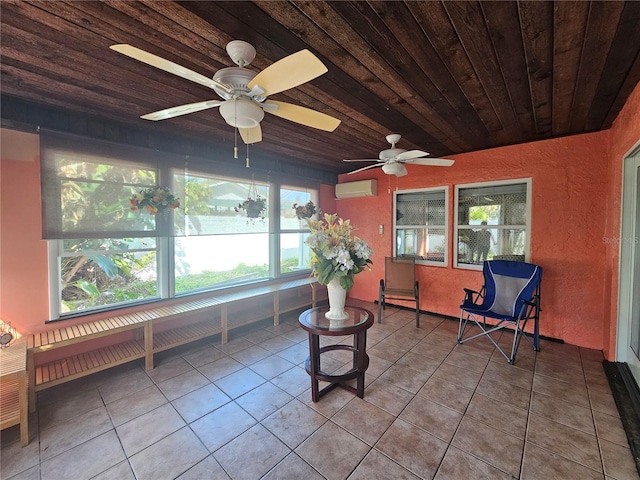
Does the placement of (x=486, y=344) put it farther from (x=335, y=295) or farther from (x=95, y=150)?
(x=95, y=150)

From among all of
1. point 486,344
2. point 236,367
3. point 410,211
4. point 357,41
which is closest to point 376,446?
point 236,367

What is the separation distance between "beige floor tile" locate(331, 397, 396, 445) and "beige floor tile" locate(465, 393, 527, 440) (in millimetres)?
653

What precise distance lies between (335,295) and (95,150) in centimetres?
263

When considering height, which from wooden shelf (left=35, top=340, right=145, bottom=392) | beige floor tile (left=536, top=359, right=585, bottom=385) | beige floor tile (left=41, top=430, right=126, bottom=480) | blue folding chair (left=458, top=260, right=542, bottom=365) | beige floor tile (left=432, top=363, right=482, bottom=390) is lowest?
beige floor tile (left=41, top=430, right=126, bottom=480)

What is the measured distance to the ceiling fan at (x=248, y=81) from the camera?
1.16m

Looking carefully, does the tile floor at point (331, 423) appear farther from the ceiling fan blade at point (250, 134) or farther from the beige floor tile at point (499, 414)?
the ceiling fan blade at point (250, 134)

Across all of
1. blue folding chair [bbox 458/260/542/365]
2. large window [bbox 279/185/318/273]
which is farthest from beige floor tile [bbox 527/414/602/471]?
large window [bbox 279/185/318/273]

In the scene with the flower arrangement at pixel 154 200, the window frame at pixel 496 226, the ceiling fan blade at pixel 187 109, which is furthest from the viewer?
the window frame at pixel 496 226

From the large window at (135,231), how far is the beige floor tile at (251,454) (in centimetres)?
200

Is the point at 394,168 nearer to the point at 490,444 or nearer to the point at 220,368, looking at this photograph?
the point at 490,444

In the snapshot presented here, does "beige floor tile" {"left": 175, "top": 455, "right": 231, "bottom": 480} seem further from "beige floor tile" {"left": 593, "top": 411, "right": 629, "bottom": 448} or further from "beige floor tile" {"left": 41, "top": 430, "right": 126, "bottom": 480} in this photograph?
"beige floor tile" {"left": 593, "top": 411, "right": 629, "bottom": 448}

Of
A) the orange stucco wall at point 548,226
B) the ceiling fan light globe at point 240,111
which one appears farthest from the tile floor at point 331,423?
the ceiling fan light globe at point 240,111

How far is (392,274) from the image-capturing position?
4.28 m

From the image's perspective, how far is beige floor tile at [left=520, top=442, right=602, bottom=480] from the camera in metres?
1.50
